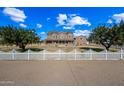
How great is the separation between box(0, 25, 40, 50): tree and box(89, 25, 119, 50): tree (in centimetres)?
147

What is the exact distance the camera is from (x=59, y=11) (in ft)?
16.7

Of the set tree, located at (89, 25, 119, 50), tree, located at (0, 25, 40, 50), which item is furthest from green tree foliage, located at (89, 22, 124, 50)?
tree, located at (0, 25, 40, 50)

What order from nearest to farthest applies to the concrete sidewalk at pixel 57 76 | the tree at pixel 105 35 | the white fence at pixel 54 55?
1. the concrete sidewalk at pixel 57 76
2. the tree at pixel 105 35
3. the white fence at pixel 54 55

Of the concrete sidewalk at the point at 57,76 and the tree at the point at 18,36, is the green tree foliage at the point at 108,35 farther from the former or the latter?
the tree at the point at 18,36

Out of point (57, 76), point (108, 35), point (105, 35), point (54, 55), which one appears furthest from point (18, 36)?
point (108, 35)

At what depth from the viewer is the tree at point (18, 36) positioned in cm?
579

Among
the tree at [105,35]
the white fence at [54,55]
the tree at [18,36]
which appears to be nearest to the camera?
the tree at [18,36]

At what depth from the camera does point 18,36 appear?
20.1ft

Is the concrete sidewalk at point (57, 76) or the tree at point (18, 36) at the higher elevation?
the tree at point (18, 36)

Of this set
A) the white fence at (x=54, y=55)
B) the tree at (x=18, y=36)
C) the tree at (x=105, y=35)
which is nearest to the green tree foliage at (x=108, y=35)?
the tree at (x=105, y=35)

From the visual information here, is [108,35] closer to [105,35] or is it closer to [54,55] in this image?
[105,35]

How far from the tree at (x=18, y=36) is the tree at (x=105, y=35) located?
1473mm

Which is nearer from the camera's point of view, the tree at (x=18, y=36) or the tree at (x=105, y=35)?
the tree at (x=18, y=36)
